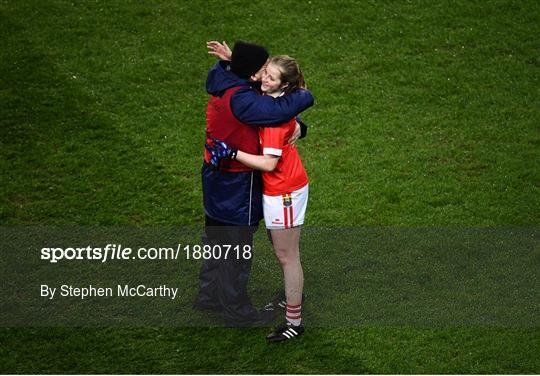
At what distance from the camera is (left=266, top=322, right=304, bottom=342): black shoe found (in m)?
7.47

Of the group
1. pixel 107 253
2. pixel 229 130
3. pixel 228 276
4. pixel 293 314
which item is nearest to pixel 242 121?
pixel 229 130

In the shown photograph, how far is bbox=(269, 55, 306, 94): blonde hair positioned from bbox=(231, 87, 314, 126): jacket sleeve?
0.06 meters

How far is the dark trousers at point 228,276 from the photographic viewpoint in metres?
7.39

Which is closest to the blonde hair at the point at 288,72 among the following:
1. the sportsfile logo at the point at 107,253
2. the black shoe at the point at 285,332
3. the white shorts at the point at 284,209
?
the white shorts at the point at 284,209

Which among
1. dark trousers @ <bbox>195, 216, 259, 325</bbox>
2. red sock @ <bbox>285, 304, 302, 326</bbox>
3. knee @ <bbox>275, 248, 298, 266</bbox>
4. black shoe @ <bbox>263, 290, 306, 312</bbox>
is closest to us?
knee @ <bbox>275, 248, 298, 266</bbox>

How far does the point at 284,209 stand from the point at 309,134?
348 centimetres

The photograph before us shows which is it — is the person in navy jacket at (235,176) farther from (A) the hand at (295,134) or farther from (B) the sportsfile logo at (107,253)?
(B) the sportsfile logo at (107,253)

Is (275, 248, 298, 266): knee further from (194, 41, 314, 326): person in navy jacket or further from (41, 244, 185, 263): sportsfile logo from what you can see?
A: (41, 244, 185, 263): sportsfile logo

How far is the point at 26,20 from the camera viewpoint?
12430 mm

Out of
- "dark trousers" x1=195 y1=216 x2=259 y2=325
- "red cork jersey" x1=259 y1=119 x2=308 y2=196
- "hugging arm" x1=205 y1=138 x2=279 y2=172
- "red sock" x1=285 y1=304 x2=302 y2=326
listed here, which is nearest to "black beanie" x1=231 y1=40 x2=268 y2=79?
"red cork jersey" x1=259 y1=119 x2=308 y2=196

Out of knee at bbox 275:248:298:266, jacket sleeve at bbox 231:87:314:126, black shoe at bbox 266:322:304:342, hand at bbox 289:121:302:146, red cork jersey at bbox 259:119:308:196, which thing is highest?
jacket sleeve at bbox 231:87:314:126

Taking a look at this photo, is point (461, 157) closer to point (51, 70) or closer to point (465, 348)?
point (465, 348)

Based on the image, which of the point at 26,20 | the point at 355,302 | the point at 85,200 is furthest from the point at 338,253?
the point at 26,20

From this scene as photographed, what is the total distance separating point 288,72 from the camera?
22.5 ft
